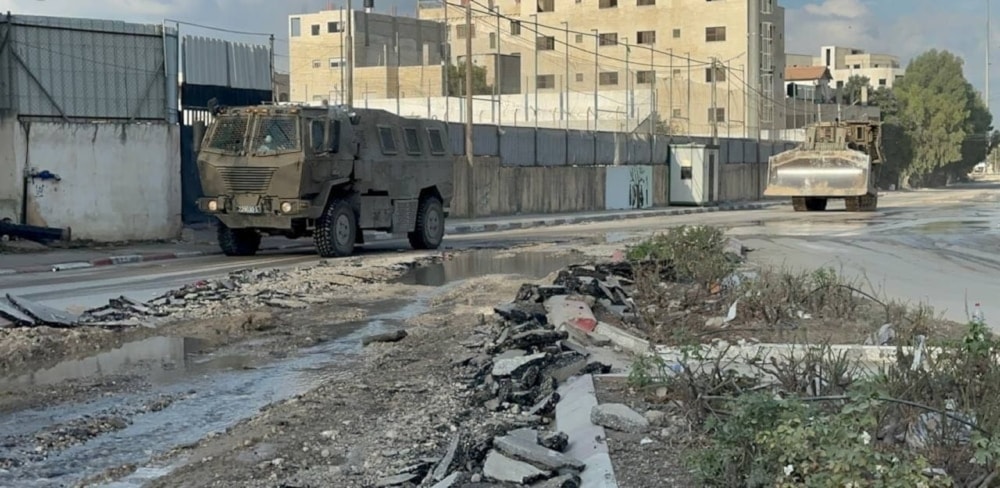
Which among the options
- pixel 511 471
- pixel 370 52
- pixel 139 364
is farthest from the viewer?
pixel 370 52

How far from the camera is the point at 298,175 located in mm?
18625

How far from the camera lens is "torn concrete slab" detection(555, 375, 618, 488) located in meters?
5.25

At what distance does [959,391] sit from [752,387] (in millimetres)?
1069

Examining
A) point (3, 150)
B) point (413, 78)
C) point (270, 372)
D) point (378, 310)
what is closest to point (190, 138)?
point (3, 150)

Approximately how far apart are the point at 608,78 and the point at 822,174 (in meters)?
45.5

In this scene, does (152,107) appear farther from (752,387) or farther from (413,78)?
(413,78)

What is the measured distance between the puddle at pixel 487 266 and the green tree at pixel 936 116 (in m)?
69.6

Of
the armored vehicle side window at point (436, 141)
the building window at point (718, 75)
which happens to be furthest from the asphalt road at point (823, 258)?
the building window at point (718, 75)

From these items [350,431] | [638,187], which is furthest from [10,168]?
[638,187]

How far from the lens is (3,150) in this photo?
20.7 m

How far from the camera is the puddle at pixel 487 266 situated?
16.9m

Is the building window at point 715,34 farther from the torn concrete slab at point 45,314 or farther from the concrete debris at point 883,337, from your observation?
the concrete debris at point 883,337

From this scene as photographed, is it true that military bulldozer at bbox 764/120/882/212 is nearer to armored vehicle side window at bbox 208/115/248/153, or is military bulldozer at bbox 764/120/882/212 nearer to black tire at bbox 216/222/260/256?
black tire at bbox 216/222/260/256

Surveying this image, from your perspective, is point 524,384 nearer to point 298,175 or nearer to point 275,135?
point 298,175
